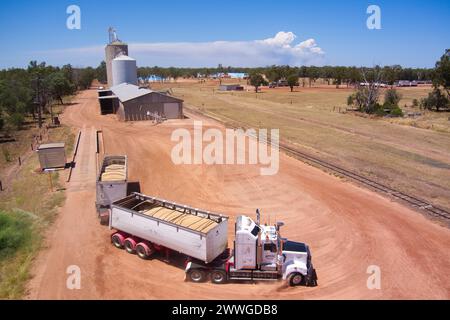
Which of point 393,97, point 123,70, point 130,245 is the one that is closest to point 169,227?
point 130,245

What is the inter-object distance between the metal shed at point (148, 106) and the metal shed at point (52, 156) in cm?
Answer: 2008

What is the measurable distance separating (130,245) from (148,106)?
34201 millimetres

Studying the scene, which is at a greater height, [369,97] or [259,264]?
[369,97]

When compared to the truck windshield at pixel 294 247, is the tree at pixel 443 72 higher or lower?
higher

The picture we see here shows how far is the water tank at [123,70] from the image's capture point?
66438 millimetres

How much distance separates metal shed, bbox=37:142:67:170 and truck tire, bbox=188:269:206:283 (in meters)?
17.8

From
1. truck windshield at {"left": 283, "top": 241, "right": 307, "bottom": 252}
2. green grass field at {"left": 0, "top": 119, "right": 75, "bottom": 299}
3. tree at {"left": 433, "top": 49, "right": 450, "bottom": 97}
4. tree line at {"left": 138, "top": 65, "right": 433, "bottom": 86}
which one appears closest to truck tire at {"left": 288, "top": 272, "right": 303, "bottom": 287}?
truck windshield at {"left": 283, "top": 241, "right": 307, "bottom": 252}

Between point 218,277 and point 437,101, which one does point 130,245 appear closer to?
point 218,277

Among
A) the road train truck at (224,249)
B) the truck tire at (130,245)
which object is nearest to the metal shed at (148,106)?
the truck tire at (130,245)

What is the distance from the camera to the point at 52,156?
26.9 metres

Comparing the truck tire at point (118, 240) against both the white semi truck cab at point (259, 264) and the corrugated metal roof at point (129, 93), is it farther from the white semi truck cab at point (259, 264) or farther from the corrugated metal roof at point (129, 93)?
the corrugated metal roof at point (129, 93)

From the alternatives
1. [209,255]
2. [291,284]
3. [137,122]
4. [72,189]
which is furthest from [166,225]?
[137,122]

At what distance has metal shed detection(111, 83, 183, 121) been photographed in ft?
153

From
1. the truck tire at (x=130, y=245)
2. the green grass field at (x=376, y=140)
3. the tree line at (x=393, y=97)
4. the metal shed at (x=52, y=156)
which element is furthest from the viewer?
the tree line at (x=393, y=97)
